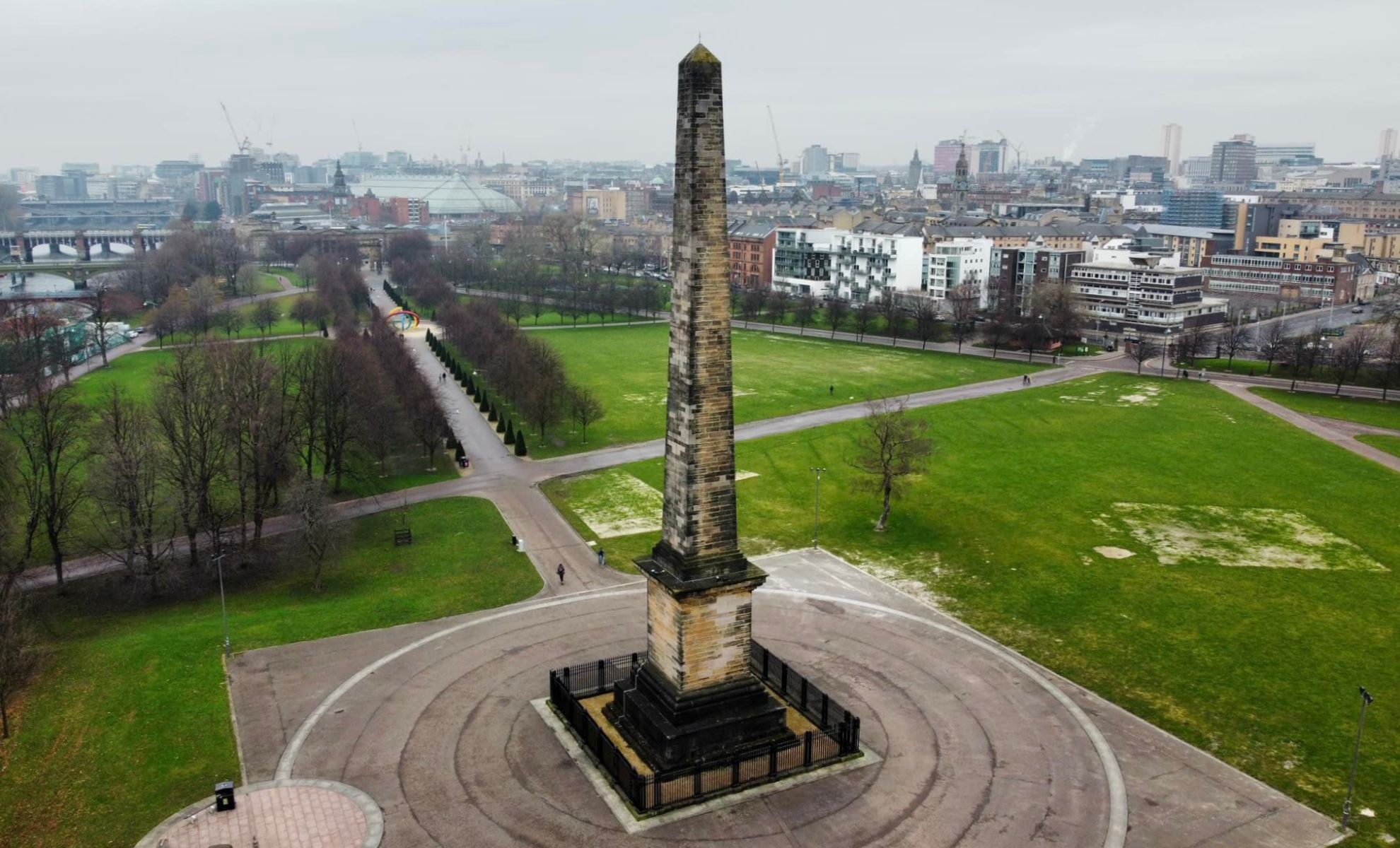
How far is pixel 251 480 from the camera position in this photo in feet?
157

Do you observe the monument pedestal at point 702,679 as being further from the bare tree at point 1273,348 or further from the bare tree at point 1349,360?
the bare tree at point 1273,348

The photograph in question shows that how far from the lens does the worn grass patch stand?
44625 millimetres

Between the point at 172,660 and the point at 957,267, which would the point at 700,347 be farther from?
the point at 957,267

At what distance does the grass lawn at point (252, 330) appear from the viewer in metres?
104

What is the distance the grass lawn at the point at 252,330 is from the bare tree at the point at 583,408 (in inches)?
1823

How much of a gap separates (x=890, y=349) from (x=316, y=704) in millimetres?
84452

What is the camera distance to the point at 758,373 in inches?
3612

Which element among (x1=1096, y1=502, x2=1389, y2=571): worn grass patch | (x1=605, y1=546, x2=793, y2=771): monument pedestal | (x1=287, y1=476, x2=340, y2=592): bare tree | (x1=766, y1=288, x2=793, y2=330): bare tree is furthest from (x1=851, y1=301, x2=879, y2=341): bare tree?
(x1=605, y1=546, x2=793, y2=771): monument pedestal

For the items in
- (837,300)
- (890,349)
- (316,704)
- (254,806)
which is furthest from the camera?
(837,300)

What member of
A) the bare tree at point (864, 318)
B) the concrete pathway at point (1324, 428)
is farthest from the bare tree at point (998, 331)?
the concrete pathway at point (1324, 428)

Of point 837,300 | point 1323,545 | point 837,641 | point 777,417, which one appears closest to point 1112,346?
point 837,300

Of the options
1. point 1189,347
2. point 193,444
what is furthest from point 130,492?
point 1189,347

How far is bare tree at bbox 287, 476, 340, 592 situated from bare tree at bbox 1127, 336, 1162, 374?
7413cm

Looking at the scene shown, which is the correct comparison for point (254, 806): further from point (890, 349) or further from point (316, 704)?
point (890, 349)
